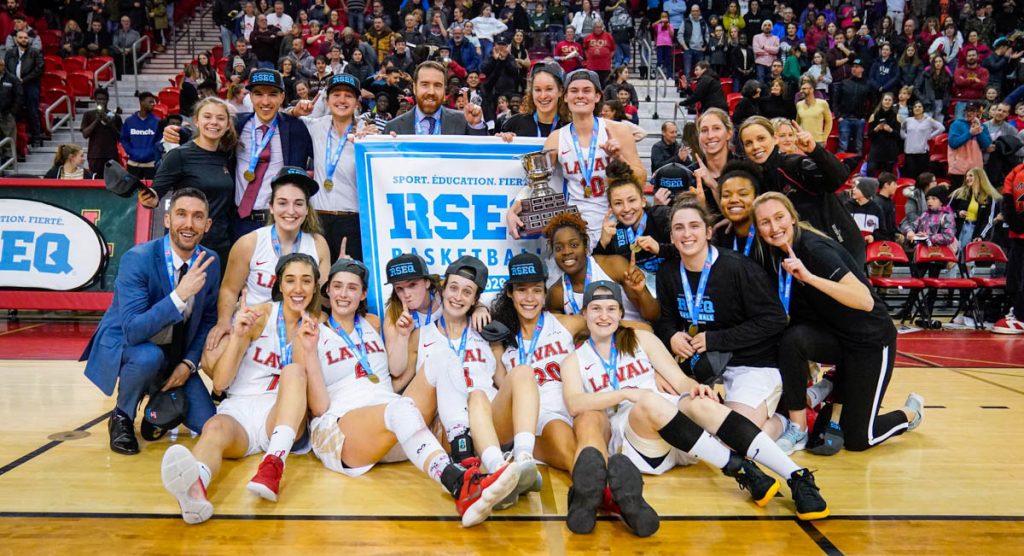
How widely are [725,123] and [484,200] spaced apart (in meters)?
1.49

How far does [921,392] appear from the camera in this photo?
553 cm

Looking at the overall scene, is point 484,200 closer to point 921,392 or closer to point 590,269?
point 590,269

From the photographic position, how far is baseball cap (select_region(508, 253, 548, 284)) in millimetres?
3852

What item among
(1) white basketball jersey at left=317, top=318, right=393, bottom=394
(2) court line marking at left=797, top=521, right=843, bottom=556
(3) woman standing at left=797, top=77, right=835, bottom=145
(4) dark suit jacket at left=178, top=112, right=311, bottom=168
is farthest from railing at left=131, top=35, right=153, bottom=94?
(2) court line marking at left=797, top=521, right=843, bottom=556

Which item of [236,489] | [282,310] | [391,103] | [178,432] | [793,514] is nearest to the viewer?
[793,514]

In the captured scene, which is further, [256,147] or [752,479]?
[256,147]

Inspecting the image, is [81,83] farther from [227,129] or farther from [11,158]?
[227,129]

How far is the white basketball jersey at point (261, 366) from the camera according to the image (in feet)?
13.0

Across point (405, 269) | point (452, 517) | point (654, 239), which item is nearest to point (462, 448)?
point (452, 517)

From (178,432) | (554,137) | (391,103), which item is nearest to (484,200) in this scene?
(554,137)

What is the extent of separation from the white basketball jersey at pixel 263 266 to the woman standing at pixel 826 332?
7.75 ft

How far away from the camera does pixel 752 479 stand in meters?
3.31

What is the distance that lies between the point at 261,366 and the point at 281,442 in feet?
2.21

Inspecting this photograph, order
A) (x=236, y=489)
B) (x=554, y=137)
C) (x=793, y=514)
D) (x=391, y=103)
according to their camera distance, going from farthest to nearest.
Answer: (x=391, y=103), (x=554, y=137), (x=236, y=489), (x=793, y=514)
